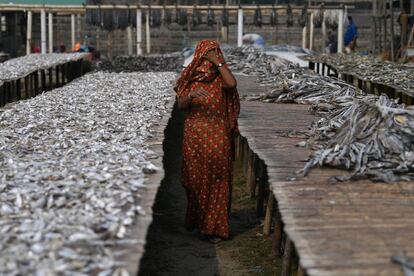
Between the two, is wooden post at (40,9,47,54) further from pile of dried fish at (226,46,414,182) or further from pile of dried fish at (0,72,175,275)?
pile of dried fish at (226,46,414,182)

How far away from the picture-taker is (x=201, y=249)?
7.74m

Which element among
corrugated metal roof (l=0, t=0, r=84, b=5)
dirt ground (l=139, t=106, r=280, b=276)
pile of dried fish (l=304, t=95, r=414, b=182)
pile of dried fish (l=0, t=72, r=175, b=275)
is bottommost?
dirt ground (l=139, t=106, r=280, b=276)

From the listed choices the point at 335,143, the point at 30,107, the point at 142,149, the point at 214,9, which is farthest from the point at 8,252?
the point at 214,9

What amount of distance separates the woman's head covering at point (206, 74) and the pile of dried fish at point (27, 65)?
8.00m

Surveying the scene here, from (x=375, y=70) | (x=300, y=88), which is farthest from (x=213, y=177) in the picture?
(x=375, y=70)

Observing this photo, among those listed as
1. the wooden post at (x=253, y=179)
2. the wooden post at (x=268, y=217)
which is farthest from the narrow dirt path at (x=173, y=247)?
the wooden post at (x=253, y=179)

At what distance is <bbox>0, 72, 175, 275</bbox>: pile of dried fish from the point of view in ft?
13.3

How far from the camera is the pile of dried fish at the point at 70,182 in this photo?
13.3ft

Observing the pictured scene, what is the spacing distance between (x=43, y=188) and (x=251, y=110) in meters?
5.18

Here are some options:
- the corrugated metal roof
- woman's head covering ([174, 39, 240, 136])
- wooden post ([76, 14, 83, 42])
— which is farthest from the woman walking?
wooden post ([76, 14, 83, 42])

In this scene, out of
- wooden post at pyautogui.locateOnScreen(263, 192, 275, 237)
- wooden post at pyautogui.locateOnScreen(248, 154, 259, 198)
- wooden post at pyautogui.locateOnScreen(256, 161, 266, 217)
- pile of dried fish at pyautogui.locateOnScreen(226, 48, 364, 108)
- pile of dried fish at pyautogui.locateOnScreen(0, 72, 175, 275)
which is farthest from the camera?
pile of dried fish at pyautogui.locateOnScreen(226, 48, 364, 108)

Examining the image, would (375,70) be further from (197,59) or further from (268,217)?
(197,59)

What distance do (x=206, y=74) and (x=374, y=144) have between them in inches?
75.1

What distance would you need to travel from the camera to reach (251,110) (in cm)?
1007
